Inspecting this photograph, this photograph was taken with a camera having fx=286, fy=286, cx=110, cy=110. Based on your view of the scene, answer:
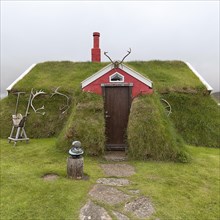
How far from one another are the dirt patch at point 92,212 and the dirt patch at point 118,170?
227cm

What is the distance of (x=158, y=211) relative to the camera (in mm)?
6422

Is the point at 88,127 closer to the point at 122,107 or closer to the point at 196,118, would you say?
the point at 122,107

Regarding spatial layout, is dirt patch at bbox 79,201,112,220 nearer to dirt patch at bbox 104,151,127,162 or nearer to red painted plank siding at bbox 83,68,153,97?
dirt patch at bbox 104,151,127,162

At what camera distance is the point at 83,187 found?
7.39 metres

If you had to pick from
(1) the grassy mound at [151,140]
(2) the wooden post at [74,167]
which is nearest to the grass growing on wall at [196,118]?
(1) the grassy mound at [151,140]

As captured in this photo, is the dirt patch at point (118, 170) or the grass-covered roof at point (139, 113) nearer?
the dirt patch at point (118, 170)

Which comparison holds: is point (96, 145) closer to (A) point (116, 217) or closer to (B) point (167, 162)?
(B) point (167, 162)

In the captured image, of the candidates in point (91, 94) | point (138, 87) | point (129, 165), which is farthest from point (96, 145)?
point (138, 87)

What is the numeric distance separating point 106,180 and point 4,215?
9.70 ft

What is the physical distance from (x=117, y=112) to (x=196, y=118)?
18.9 ft

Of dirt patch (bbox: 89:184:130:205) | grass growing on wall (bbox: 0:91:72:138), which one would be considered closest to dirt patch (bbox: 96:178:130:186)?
dirt patch (bbox: 89:184:130:205)

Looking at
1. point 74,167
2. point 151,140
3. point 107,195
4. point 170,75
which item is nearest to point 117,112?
point 151,140

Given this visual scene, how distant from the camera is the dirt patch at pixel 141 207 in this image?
20.5 feet

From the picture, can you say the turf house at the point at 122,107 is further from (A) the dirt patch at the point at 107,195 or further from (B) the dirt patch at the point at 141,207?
(B) the dirt patch at the point at 141,207
